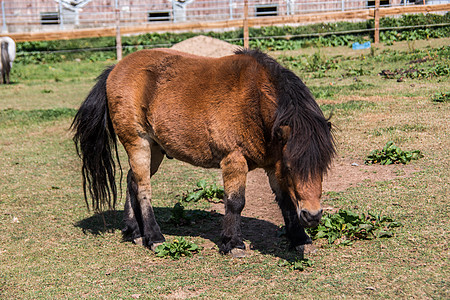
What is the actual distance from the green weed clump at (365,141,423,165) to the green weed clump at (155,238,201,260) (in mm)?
3567

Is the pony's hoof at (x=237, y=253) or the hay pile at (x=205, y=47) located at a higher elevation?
the hay pile at (x=205, y=47)

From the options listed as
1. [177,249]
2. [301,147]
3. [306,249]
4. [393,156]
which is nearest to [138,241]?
[177,249]

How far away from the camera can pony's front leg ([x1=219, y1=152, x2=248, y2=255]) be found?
5090 mm

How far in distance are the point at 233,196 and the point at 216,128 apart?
0.73 m

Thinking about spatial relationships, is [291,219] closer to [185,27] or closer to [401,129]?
[401,129]

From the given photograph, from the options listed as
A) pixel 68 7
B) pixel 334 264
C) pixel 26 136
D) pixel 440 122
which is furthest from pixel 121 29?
pixel 334 264

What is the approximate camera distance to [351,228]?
5.18 meters

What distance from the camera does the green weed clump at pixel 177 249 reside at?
517cm

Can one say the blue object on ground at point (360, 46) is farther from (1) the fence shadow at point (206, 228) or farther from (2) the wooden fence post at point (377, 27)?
(1) the fence shadow at point (206, 228)

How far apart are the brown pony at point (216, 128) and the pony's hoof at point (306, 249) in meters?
0.05

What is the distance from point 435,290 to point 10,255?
434 centimetres

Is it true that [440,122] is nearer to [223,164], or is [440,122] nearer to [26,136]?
[223,164]

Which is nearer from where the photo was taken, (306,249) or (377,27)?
(306,249)

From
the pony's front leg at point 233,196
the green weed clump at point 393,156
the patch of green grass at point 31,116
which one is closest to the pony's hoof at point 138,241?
the pony's front leg at point 233,196
